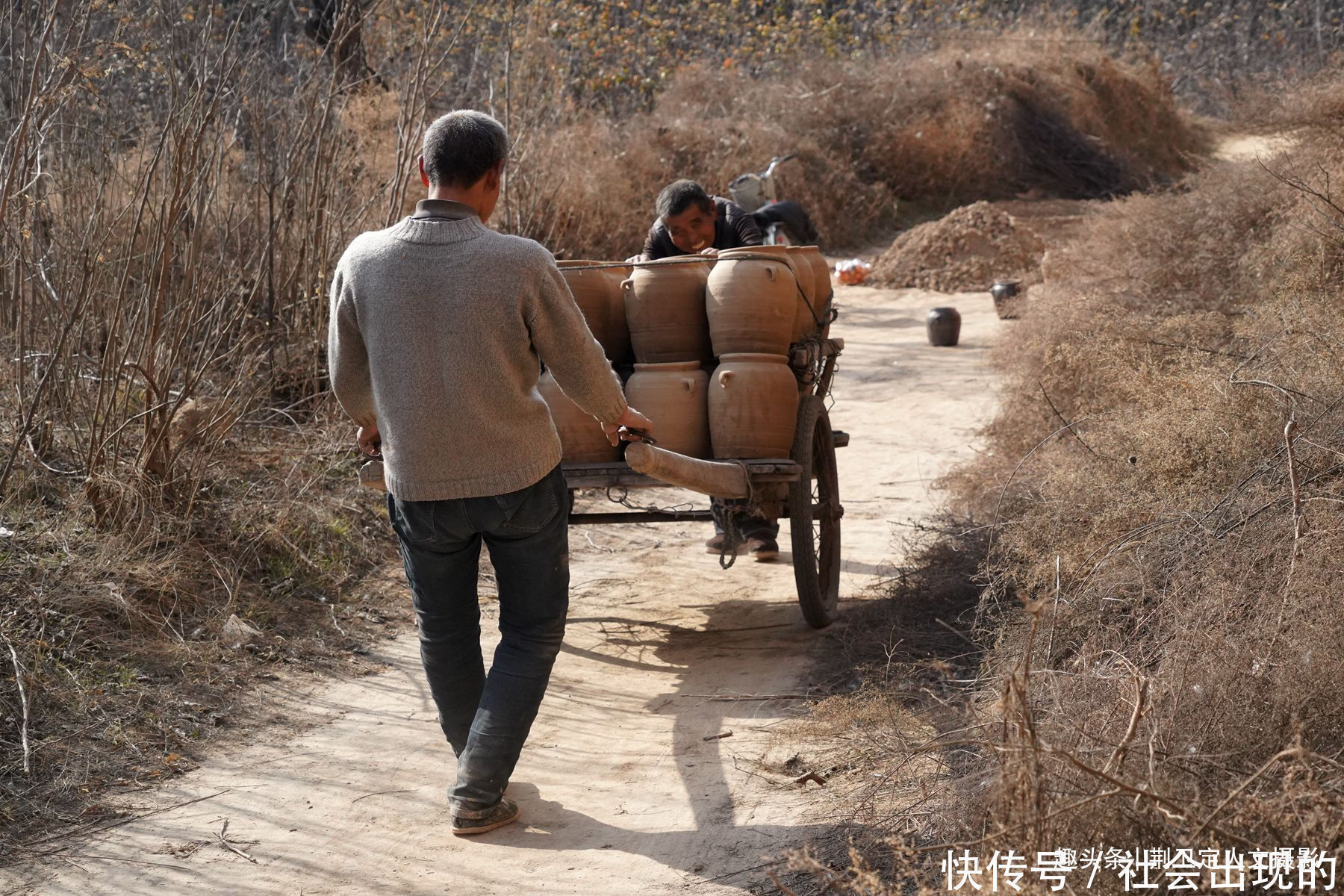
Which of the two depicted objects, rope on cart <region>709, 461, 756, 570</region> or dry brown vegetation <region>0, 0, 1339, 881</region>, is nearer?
dry brown vegetation <region>0, 0, 1339, 881</region>

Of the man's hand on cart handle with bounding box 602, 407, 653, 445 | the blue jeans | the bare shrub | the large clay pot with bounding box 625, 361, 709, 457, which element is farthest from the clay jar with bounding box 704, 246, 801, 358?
the blue jeans

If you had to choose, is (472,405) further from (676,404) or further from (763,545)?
(763,545)

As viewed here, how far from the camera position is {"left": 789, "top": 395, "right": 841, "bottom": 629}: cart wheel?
477cm

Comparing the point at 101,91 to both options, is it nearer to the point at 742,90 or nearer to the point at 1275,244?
the point at 1275,244

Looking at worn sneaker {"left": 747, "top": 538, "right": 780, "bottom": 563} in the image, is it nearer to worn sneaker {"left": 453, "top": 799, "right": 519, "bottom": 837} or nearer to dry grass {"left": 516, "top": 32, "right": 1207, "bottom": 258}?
worn sneaker {"left": 453, "top": 799, "right": 519, "bottom": 837}

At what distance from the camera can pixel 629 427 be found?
350 centimetres

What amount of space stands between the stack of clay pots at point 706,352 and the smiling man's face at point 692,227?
743mm

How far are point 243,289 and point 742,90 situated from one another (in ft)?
51.6

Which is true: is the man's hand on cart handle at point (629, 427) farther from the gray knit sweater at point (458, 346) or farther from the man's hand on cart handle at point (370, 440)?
the man's hand on cart handle at point (370, 440)

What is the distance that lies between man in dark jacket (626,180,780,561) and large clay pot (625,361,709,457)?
269 millimetres

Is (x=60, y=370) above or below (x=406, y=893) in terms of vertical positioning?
above

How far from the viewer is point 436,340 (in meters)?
3.09

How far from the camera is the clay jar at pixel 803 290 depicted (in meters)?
5.00

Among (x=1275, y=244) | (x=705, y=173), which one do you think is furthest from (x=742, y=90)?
→ (x=1275, y=244)
